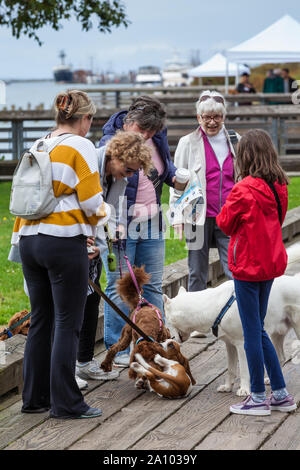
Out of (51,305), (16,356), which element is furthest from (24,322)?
(51,305)

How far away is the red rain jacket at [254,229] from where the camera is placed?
4.47 m

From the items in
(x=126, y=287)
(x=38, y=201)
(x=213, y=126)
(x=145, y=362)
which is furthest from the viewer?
(x=213, y=126)

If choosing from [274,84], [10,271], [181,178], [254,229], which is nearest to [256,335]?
[254,229]

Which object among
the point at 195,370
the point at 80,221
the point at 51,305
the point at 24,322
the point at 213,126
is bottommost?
the point at 195,370

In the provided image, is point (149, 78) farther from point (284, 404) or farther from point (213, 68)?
point (284, 404)

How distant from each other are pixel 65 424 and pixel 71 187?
56.1 inches

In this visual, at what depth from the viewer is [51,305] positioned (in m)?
4.61

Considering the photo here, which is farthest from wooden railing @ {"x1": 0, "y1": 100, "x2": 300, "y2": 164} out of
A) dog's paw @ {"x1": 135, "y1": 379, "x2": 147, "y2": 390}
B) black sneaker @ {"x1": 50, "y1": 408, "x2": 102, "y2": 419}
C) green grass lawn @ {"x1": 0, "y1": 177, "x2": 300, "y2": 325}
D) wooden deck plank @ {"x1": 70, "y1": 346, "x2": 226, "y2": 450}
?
black sneaker @ {"x1": 50, "y1": 408, "x2": 102, "y2": 419}

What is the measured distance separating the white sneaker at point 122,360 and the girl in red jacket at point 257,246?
1248mm

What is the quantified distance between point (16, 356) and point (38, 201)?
1.36m

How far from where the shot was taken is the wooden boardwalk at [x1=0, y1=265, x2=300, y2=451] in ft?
13.6

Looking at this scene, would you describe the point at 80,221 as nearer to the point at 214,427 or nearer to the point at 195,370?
the point at 214,427

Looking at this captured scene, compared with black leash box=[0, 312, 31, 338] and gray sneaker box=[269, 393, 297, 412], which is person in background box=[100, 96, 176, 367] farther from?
gray sneaker box=[269, 393, 297, 412]

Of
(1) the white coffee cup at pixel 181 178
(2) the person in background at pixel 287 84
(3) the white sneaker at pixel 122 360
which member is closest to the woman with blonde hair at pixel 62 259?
(3) the white sneaker at pixel 122 360
